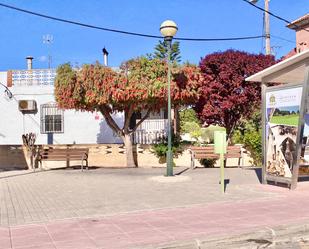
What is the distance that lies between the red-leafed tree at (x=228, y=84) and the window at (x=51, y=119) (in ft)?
25.2

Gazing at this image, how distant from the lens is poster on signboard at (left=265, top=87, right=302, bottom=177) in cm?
1054

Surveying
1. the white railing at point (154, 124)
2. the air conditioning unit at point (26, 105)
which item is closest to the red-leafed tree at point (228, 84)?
the white railing at point (154, 124)

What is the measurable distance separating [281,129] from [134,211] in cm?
475

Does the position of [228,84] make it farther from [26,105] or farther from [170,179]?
[26,105]

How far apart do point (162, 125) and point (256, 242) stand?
1584 centimetres

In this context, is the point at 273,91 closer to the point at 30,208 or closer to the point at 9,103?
the point at 30,208

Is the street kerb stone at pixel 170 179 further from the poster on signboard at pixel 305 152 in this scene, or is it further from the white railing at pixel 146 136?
the white railing at pixel 146 136

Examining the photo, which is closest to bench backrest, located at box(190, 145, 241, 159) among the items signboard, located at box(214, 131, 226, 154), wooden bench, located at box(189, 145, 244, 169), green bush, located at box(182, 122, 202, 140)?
wooden bench, located at box(189, 145, 244, 169)

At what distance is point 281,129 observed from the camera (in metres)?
10.9

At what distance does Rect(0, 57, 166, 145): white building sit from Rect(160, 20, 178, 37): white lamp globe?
8952 mm

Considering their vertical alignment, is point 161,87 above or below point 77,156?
above

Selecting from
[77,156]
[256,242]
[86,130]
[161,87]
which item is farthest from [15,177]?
[256,242]

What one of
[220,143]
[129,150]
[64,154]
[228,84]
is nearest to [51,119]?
[64,154]

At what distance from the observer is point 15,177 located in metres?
15.1
